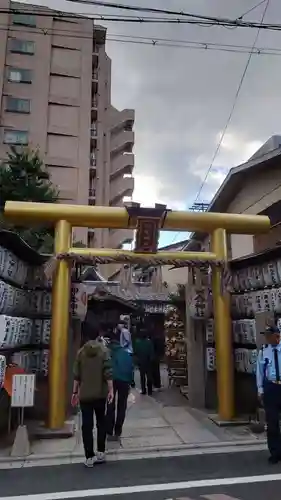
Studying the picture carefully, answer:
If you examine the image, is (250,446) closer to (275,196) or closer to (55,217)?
(55,217)

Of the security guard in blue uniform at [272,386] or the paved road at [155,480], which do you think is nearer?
the paved road at [155,480]

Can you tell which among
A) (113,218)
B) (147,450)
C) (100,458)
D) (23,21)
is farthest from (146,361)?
(23,21)

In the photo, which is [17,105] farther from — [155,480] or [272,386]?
[155,480]

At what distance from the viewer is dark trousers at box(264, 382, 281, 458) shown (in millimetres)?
5465

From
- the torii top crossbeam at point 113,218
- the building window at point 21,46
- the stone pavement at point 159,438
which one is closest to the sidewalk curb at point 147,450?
the stone pavement at point 159,438

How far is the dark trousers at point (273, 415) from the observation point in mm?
5465

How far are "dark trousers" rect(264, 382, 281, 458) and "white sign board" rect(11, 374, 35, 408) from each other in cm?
354

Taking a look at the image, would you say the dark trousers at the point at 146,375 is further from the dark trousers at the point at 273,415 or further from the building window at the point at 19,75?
the building window at the point at 19,75

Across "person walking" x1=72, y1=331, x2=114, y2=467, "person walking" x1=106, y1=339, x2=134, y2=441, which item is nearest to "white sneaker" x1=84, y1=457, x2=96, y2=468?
"person walking" x1=72, y1=331, x2=114, y2=467

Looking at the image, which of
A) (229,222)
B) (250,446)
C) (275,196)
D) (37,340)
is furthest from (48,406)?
(275,196)

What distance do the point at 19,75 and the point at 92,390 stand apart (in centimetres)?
3417

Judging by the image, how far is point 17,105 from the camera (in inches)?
1296

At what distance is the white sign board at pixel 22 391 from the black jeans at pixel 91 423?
1.20m

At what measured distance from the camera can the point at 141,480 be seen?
4.83 meters
